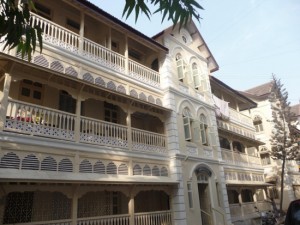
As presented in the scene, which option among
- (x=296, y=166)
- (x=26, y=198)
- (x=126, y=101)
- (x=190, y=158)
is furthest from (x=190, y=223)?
(x=296, y=166)

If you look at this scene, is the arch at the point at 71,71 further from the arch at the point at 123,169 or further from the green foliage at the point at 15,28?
the green foliage at the point at 15,28

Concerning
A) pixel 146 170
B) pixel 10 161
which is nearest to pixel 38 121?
pixel 10 161

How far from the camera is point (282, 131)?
28.4 metres

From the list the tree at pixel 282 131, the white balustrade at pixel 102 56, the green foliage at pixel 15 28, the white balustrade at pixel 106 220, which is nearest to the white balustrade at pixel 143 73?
the white balustrade at pixel 102 56

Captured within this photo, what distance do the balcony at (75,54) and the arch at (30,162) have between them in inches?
138

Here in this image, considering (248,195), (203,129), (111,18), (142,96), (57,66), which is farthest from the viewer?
(248,195)

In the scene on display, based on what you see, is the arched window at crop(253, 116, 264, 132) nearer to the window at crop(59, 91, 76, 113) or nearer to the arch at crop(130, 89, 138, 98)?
the arch at crop(130, 89, 138, 98)

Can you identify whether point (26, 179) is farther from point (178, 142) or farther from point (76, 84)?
point (178, 142)

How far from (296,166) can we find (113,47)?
30358 millimetres

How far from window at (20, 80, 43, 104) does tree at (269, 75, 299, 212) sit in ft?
74.1

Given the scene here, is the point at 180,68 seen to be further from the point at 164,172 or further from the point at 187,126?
the point at 164,172

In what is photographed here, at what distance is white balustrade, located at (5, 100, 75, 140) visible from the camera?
877cm

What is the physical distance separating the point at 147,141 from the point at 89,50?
5.16 meters

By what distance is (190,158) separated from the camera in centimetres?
1517
